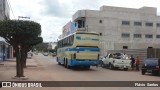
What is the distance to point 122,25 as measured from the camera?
85312 mm

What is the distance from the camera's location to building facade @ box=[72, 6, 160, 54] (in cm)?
8062

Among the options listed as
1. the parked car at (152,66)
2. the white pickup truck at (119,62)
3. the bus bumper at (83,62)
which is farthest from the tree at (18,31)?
the white pickup truck at (119,62)

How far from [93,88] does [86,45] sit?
14640mm

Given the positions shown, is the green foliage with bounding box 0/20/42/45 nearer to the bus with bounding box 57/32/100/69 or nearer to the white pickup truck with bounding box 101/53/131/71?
the bus with bounding box 57/32/100/69

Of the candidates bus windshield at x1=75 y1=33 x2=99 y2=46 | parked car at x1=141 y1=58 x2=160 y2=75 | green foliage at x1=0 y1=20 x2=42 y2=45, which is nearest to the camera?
green foliage at x1=0 y1=20 x2=42 y2=45

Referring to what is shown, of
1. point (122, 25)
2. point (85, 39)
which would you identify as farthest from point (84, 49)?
point (122, 25)

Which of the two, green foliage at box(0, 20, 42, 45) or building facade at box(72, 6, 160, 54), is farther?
building facade at box(72, 6, 160, 54)

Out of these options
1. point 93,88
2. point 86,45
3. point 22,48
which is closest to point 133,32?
point 86,45

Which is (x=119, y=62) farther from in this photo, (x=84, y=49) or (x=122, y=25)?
(x=122, y=25)

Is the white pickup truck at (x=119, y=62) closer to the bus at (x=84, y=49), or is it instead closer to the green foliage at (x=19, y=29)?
the bus at (x=84, y=49)

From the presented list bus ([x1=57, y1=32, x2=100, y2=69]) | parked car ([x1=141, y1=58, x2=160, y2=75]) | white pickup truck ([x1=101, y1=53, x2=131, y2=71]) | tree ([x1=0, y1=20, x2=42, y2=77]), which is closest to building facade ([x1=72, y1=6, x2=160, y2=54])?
white pickup truck ([x1=101, y1=53, x2=131, y2=71])

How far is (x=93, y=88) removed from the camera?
16172 mm

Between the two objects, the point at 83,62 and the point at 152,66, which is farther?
the point at 83,62

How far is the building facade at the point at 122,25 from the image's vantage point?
265 ft
